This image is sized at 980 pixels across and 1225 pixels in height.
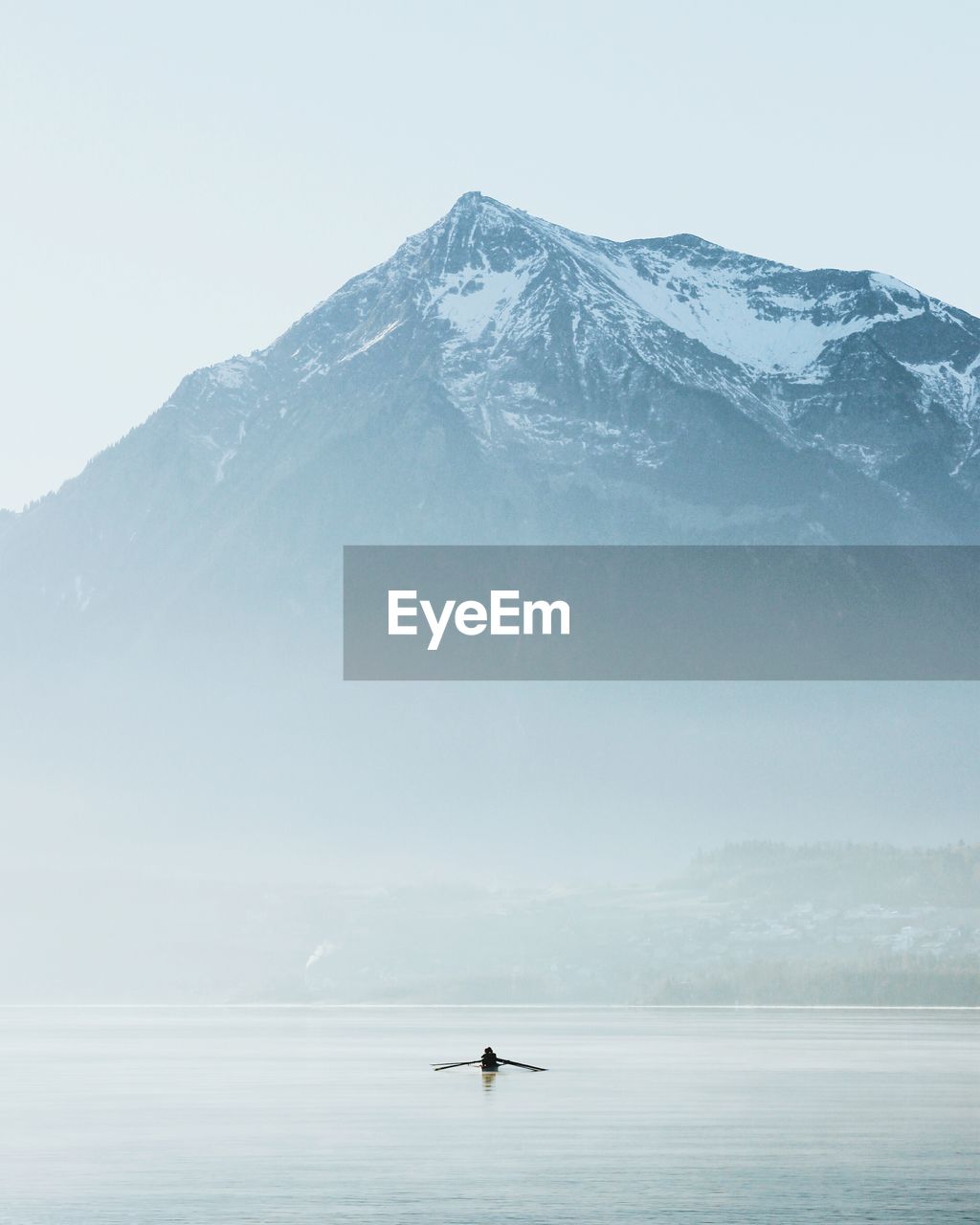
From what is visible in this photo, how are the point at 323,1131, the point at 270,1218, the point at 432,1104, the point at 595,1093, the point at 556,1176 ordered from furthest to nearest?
1. the point at 595,1093
2. the point at 432,1104
3. the point at 323,1131
4. the point at 556,1176
5. the point at 270,1218

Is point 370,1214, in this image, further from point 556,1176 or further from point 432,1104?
point 432,1104

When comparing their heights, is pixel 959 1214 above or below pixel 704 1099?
below

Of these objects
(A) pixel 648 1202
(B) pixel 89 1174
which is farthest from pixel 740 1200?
(B) pixel 89 1174

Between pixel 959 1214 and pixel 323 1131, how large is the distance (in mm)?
61573

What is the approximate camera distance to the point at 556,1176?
11400cm

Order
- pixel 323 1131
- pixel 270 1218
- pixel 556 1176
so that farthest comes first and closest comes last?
pixel 323 1131, pixel 556 1176, pixel 270 1218

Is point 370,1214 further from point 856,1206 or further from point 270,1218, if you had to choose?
point 856,1206

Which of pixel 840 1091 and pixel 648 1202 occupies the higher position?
pixel 840 1091

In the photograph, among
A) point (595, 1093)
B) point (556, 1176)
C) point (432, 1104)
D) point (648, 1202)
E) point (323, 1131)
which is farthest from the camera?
point (595, 1093)

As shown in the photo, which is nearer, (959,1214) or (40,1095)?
(959,1214)

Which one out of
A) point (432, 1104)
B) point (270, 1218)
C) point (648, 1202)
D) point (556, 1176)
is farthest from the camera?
point (432, 1104)

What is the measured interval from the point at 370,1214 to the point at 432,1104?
278 feet

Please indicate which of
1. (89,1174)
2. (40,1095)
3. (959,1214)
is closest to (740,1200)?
(959,1214)

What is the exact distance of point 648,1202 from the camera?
102188 mm
